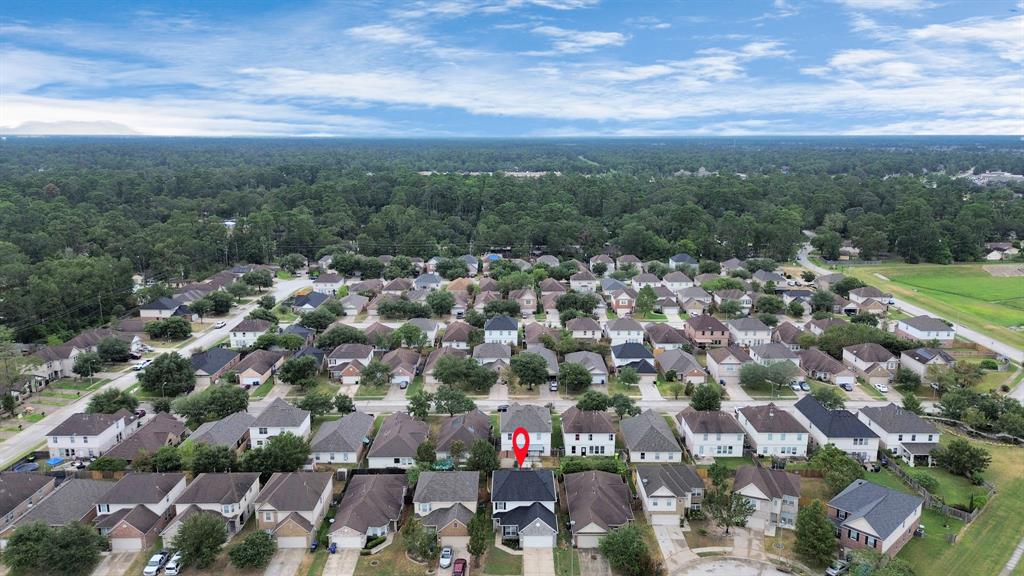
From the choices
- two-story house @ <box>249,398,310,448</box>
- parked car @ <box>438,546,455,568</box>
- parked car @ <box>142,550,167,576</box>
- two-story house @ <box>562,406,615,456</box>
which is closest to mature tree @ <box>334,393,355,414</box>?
two-story house @ <box>249,398,310,448</box>

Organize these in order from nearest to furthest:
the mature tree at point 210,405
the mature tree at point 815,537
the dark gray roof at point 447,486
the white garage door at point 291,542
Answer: the mature tree at point 815,537 < the white garage door at point 291,542 < the dark gray roof at point 447,486 < the mature tree at point 210,405

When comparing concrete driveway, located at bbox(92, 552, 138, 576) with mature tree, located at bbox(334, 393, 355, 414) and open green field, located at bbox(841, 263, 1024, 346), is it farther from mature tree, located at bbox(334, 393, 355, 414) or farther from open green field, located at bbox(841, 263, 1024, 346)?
open green field, located at bbox(841, 263, 1024, 346)

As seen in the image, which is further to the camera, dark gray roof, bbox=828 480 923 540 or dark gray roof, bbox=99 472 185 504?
dark gray roof, bbox=99 472 185 504

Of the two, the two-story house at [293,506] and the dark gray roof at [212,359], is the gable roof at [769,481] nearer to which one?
the two-story house at [293,506]

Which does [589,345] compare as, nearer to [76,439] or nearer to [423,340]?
[423,340]

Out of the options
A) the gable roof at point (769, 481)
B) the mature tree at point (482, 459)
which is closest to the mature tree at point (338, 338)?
the mature tree at point (482, 459)

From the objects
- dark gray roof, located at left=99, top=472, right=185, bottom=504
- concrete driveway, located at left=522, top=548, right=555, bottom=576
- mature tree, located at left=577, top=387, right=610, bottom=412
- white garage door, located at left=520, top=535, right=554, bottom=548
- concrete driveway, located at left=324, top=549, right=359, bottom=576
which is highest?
mature tree, located at left=577, top=387, right=610, bottom=412

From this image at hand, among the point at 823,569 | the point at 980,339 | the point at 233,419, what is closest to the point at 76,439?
the point at 233,419
